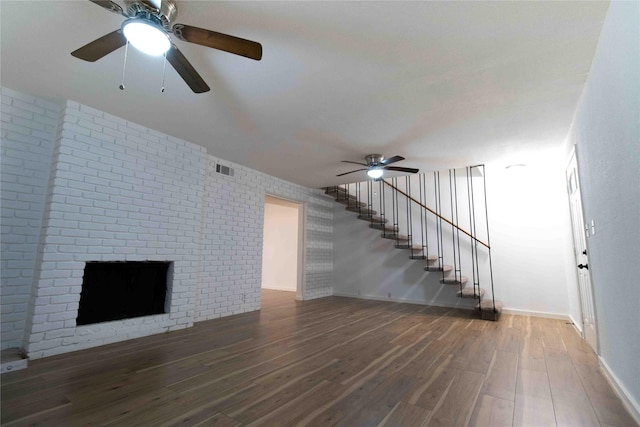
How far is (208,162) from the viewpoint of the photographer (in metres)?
4.77

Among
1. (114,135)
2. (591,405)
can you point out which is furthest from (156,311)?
(591,405)

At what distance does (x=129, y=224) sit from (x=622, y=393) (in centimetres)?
509

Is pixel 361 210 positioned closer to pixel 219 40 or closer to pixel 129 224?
pixel 129 224

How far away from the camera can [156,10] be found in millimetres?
1757

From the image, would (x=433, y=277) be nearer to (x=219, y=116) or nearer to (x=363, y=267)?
(x=363, y=267)

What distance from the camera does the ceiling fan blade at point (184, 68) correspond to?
1.94 metres

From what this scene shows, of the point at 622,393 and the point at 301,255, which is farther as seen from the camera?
the point at 301,255

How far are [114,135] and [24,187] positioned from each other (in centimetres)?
104

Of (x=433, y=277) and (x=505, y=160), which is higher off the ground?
(x=505, y=160)

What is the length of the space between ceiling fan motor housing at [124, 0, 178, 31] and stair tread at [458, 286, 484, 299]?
18.3ft

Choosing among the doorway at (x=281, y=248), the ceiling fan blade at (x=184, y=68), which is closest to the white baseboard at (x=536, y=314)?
the doorway at (x=281, y=248)

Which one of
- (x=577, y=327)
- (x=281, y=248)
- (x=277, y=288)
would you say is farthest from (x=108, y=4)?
(x=277, y=288)

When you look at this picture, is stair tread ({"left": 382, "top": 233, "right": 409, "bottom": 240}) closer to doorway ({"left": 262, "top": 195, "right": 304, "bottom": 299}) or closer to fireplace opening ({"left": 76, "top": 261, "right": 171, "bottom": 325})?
doorway ({"left": 262, "top": 195, "right": 304, "bottom": 299})

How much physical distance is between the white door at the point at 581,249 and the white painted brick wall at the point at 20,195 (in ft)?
19.8
